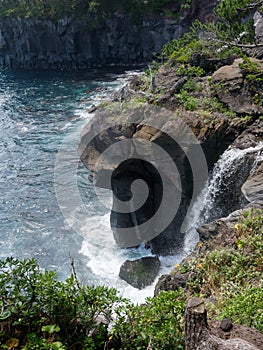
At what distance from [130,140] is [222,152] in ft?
10.0

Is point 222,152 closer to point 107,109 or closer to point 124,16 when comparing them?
point 107,109

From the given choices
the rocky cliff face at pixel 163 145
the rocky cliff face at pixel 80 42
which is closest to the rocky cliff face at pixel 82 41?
the rocky cliff face at pixel 80 42

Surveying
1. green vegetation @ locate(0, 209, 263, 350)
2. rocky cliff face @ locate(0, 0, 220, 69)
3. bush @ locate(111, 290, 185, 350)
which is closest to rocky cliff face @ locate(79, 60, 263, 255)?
green vegetation @ locate(0, 209, 263, 350)

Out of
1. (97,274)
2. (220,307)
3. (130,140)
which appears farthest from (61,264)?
(220,307)

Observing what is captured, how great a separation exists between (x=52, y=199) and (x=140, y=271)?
736cm

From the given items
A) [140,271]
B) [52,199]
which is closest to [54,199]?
[52,199]

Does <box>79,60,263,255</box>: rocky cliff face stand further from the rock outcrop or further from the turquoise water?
the rock outcrop

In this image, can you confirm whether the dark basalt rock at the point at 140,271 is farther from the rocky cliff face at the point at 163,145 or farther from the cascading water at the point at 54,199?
the rocky cliff face at the point at 163,145

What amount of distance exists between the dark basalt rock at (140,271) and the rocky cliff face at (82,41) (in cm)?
3412

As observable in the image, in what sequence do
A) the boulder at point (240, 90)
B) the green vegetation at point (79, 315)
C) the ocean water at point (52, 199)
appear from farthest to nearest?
→ the ocean water at point (52, 199)
the boulder at point (240, 90)
the green vegetation at point (79, 315)

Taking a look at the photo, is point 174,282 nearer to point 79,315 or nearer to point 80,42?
point 79,315

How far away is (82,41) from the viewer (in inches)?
1874

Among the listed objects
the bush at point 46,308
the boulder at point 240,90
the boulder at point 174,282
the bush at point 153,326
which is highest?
the boulder at point 240,90

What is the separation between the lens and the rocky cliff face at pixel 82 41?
147 feet
